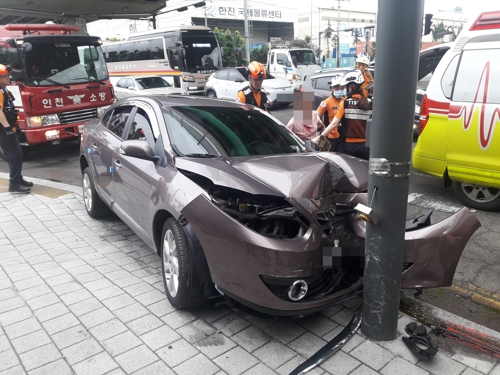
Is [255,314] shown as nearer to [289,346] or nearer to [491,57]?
[289,346]

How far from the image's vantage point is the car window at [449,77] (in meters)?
5.24

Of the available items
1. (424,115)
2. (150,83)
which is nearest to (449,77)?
(424,115)

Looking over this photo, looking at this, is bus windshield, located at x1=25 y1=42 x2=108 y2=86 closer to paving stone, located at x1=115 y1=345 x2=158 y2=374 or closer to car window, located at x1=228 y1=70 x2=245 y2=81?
paving stone, located at x1=115 y1=345 x2=158 y2=374

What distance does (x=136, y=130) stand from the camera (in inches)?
166

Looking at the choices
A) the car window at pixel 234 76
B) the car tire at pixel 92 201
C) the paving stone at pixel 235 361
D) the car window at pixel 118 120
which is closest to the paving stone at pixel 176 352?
the paving stone at pixel 235 361

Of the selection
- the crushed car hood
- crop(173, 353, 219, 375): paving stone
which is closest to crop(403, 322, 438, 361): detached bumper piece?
the crushed car hood

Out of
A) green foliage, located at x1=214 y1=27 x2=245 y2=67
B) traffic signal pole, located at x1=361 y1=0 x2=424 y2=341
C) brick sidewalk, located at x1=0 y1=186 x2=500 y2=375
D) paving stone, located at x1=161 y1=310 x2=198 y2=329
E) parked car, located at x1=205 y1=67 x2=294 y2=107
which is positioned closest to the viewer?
traffic signal pole, located at x1=361 y1=0 x2=424 y2=341

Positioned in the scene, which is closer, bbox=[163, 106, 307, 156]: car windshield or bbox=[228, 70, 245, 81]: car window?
Result: bbox=[163, 106, 307, 156]: car windshield

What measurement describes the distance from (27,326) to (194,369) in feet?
4.53

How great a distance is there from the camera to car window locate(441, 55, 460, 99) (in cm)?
524

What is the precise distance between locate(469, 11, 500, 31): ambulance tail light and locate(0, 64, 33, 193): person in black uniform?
21.1 feet

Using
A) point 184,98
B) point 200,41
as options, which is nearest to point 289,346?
point 184,98

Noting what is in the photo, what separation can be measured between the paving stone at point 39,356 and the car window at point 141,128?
5.83 ft

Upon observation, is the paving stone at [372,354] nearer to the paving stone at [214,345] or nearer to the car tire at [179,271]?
the paving stone at [214,345]
